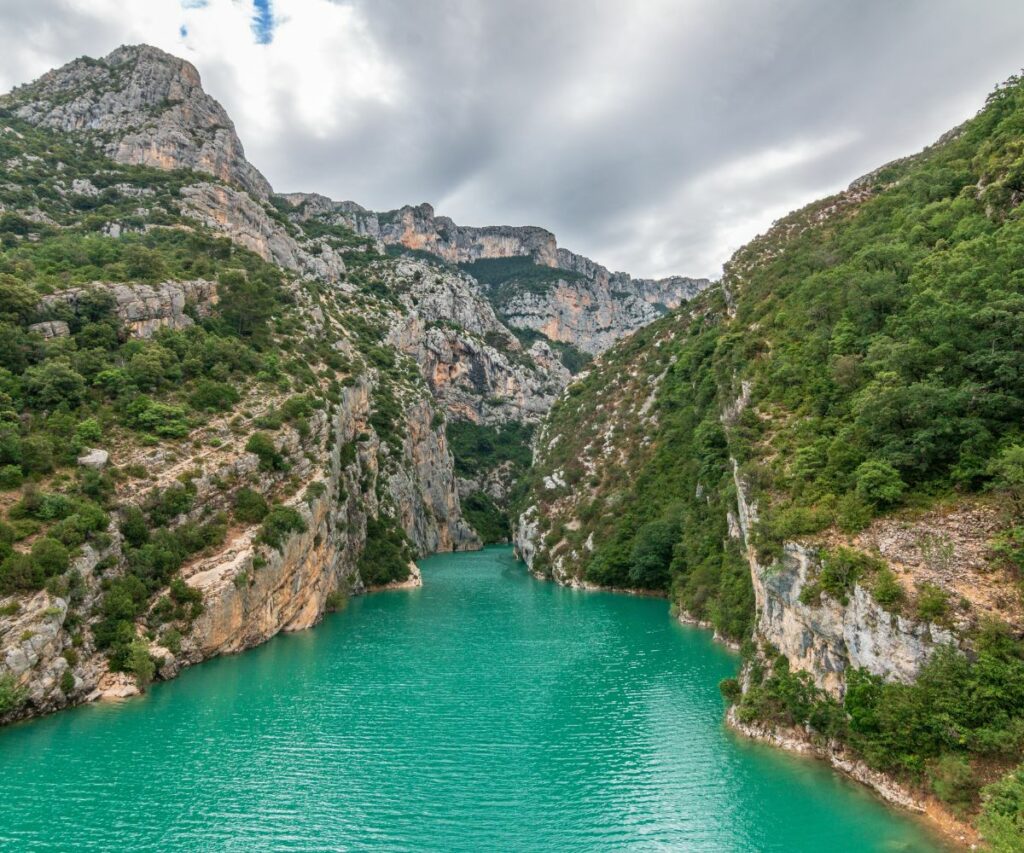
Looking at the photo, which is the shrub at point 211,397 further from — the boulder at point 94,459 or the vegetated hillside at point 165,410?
the boulder at point 94,459

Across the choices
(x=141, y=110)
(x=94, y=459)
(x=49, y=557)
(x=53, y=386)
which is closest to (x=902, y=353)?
(x=49, y=557)

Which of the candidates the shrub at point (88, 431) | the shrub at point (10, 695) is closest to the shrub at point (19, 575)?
the shrub at point (10, 695)

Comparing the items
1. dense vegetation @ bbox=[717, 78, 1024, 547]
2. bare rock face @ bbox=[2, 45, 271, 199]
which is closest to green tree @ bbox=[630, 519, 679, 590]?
dense vegetation @ bbox=[717, 78, 1024, 547]

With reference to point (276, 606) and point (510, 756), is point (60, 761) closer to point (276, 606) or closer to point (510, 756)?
point (510, 756)

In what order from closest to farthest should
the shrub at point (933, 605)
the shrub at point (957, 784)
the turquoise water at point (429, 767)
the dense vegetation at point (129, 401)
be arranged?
the shrub at point (957, 784), the turquoise water at point (429, 767), the shrub at point (933, 605), the dense vegetation at point (129, 401)

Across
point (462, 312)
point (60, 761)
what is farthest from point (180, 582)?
point (462, 312)

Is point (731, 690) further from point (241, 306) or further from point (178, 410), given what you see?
point (241, 306)

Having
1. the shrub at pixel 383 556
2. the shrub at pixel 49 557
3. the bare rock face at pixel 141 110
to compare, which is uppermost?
the bare rock face at pixel 141 110

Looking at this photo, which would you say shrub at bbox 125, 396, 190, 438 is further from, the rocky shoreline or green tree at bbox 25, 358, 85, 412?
the rocky shoreline
